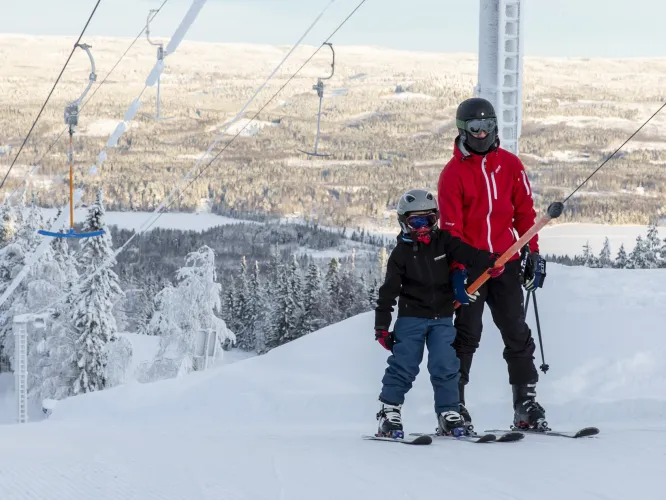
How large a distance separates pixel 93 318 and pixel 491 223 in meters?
35.0

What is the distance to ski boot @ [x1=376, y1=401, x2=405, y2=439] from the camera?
17.9ft

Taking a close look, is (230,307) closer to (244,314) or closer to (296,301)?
(244,314)

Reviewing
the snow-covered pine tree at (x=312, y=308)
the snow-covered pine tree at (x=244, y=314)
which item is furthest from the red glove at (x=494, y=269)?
the snow-covered pine tree at (x=244, y=314)

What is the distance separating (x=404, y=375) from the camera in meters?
5.50

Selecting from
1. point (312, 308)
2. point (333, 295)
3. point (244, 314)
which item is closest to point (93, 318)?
point (312, 308)

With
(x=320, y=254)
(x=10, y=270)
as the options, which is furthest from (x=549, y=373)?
(x=320, y=254)

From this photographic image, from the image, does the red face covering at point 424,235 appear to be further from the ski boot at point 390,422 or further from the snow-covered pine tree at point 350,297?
the snow-covered pine tree at point 350,297

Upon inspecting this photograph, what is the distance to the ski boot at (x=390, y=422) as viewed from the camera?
5.46 metres

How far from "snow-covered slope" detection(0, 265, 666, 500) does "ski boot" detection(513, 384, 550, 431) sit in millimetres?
320

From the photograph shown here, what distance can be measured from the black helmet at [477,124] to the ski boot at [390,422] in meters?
1.76

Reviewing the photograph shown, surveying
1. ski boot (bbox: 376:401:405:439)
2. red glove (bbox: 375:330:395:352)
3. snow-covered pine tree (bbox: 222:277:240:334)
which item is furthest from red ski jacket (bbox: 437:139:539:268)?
snow-covered pine tree (bbox: 222:277:240:334)

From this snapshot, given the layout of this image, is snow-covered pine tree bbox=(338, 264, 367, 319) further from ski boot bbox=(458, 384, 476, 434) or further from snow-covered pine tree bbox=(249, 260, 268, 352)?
ski boot bbox=(458, 384, 476, 434)

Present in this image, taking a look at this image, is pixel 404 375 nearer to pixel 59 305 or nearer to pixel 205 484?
pixel 205 484

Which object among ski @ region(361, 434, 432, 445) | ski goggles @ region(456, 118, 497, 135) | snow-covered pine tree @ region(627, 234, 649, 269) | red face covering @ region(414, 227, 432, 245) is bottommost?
snow-covered pine tree @ region(627, 234, 649, 269)
